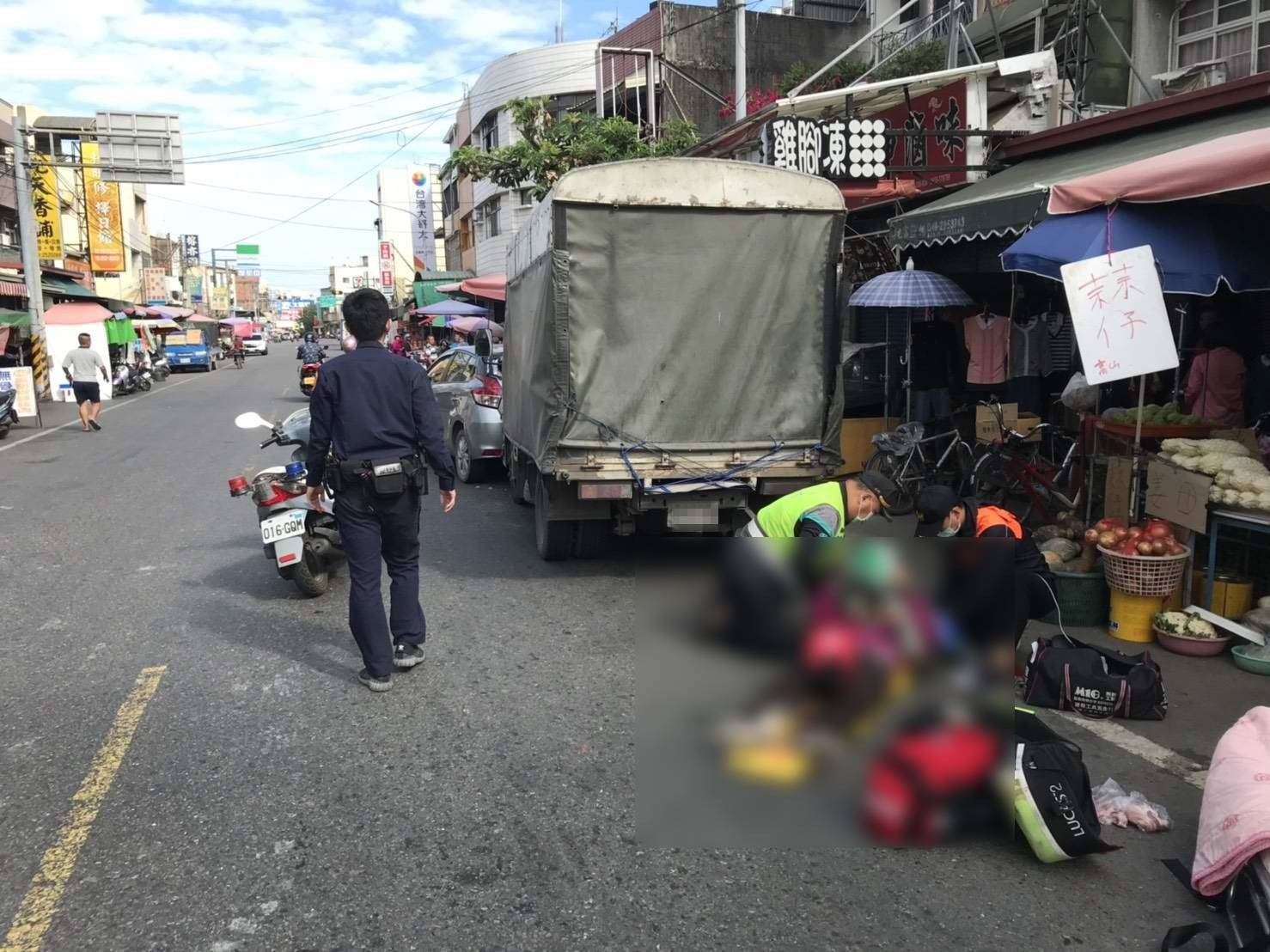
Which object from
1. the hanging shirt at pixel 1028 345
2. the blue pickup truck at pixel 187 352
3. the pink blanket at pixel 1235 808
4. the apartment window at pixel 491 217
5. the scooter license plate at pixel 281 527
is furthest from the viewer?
the blue pickup truck at pixel 187 352

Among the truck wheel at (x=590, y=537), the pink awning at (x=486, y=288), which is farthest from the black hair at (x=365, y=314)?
the pink awning at (x=486, y=288)

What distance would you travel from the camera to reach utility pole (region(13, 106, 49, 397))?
2358 centimetres

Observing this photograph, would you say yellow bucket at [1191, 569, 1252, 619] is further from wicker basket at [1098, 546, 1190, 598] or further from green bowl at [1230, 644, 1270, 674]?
green bowl at [1230, 644, 1270, 674]

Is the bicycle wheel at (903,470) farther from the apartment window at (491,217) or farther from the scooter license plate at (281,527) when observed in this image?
the apartment window at (491,217)

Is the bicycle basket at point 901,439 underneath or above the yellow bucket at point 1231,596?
above

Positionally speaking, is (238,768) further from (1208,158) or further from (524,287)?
(1208,158)

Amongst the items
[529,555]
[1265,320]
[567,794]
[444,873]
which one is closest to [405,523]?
[567,794]

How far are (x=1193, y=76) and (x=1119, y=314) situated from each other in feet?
24.6

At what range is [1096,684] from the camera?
4.53 m

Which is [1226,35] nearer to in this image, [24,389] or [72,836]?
[72,836]

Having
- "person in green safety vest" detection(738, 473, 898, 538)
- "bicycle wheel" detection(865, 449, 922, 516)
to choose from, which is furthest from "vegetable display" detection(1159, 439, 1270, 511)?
"bicycle wheel" detection(865, 449, 922, 516)

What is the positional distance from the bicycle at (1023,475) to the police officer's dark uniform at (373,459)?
5.06 metres

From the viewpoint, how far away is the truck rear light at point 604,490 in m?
6.46

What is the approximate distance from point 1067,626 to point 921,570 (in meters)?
4.54
